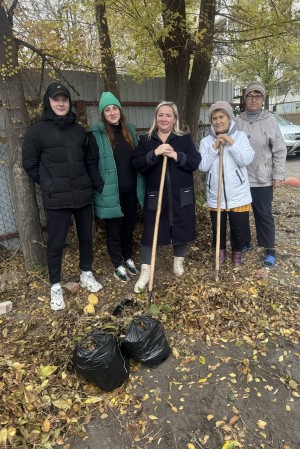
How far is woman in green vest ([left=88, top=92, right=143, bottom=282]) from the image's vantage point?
349 cm

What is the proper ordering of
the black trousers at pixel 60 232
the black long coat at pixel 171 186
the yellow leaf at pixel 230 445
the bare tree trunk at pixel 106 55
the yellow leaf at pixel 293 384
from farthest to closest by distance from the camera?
the bare tree trunk at pixel 106 55 → the black long coat at pixel 171 186 → the black trousers at pixel 60 232 → the yellow leaf at pixel 293 384 → the yellow leaf at pixel 230 445

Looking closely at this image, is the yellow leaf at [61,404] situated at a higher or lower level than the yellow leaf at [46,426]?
higher

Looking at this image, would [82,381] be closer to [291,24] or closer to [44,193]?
[44,193]

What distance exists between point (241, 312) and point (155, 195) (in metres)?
1.45

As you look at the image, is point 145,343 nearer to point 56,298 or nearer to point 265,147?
point 56,298

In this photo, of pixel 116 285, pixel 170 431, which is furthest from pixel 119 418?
pixel 116 285

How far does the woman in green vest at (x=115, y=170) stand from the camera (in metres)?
3.49

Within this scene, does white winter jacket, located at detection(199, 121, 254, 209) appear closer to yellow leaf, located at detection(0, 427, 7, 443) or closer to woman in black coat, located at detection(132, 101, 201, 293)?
woman in black coat, located at detection(132, 101, 201, 293)

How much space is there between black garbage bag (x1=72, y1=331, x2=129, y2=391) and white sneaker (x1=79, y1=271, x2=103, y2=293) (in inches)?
46.8

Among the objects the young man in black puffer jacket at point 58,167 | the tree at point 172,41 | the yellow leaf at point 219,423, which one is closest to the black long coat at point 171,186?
the young man in black puffer jacket at point 58,167

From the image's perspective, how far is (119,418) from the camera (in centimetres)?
242

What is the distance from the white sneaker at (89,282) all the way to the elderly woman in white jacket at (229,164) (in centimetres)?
158

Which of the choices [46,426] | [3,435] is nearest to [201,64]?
[46,426]

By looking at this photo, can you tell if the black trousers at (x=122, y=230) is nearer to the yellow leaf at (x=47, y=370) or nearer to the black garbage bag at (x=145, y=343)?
the black garbage bag at (x=145, y=343)
